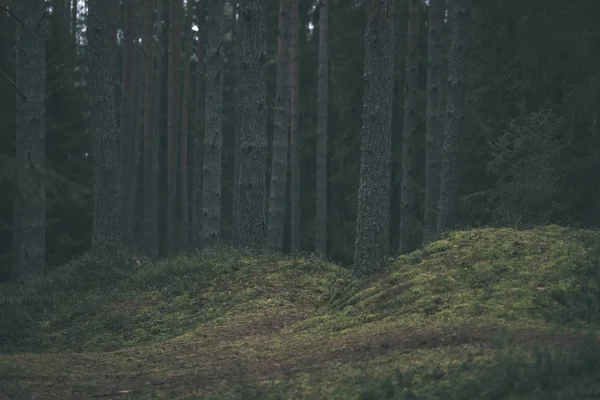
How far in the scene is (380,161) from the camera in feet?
47.9

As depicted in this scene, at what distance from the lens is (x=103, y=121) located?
21141 millimetres

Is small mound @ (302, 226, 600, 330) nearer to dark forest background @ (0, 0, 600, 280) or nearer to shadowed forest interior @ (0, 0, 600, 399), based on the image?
shadowed forest interior @ (0, 0, 600, 399)

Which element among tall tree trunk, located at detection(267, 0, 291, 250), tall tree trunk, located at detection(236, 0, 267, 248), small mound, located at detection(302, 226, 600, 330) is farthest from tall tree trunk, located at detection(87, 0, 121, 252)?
small mound, located at detection(302, 226, 600, 330)

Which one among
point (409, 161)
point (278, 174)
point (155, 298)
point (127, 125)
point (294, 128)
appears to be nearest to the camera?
point (155, 298)

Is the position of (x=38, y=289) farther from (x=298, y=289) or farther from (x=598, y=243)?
(x=598, y=243)

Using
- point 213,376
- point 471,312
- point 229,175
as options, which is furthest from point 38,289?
point 229,175

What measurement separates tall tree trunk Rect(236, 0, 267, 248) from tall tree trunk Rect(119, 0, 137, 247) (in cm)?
1893

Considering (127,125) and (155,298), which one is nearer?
(155,298)

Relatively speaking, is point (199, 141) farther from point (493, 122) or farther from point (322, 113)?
point (493, 122)

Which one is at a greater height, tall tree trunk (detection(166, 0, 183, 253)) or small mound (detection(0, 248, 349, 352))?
tall tree trunk (detection(166, 0, 183, 253))

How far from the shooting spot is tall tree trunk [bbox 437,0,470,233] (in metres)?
21.2

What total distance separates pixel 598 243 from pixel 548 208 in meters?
→ 5.45

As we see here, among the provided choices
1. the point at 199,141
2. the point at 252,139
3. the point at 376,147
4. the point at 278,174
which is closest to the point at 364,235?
the point at 376,147

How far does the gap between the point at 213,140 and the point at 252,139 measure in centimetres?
366
